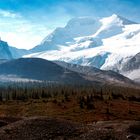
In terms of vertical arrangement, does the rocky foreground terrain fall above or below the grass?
above

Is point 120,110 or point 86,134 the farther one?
point 120,110

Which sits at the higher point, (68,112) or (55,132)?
(55,132)

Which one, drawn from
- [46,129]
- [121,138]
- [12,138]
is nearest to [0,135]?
[12,138]

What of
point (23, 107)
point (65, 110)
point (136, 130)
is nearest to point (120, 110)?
point (65, 110)

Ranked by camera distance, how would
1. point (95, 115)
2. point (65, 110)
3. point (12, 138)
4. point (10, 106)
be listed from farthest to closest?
point (10, 106) → point (65, 110) → point (95, 115) → point (12, 138)

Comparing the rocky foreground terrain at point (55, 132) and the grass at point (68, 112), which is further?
the grass at point (68, 112)

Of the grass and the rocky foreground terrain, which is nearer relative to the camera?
the rocky foreground terrain

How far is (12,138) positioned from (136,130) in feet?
71.8

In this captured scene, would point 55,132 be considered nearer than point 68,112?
Yes

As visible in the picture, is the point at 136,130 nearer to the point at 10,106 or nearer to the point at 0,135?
the point at 0,135

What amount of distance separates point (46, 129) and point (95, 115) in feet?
334

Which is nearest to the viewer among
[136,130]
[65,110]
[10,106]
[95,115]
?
[136,130]

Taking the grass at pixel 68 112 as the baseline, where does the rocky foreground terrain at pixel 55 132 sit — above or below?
above

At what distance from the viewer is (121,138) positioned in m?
65.0
